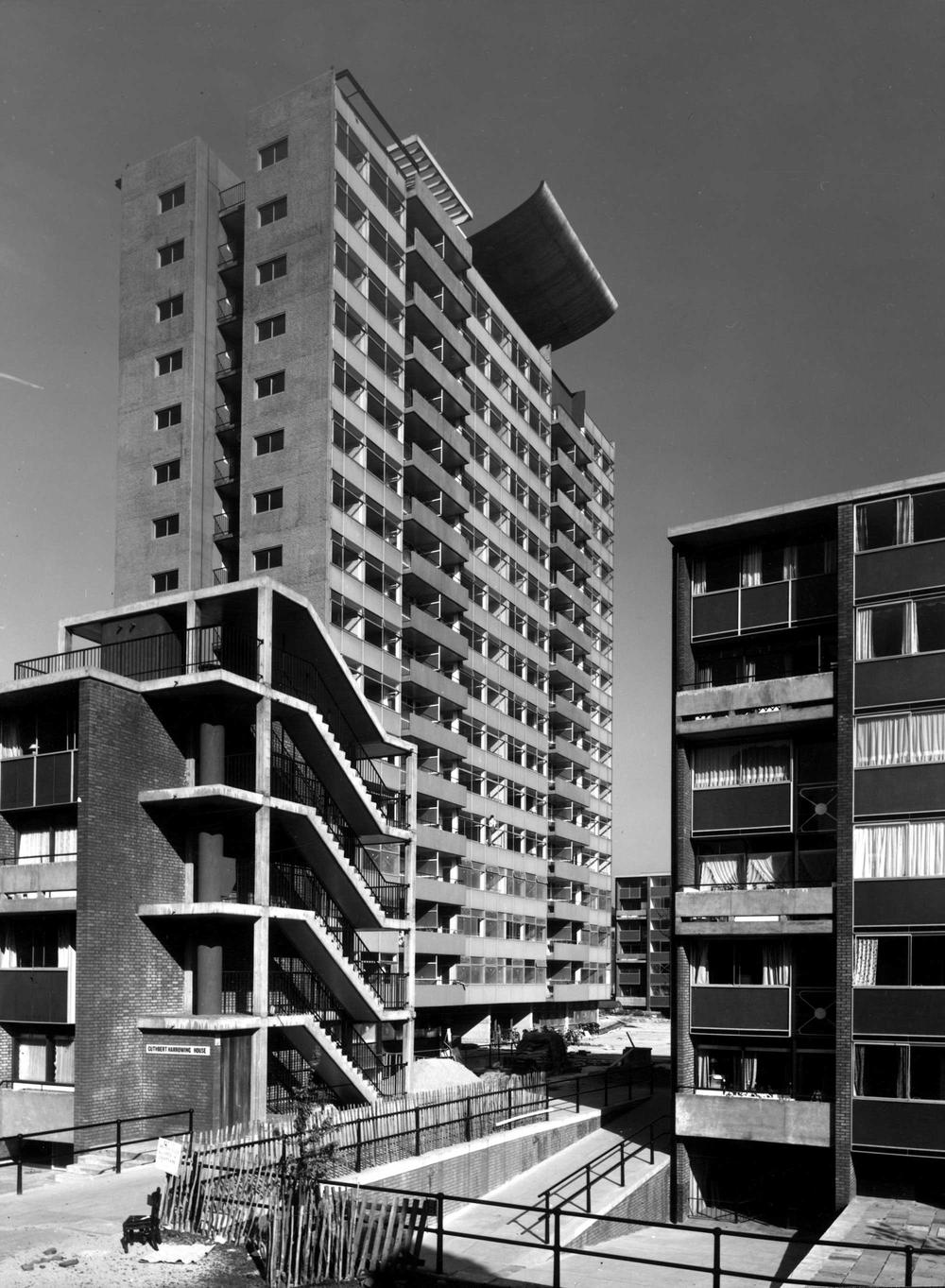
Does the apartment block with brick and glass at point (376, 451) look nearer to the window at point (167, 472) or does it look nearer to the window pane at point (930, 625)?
the window at point (167, 472)

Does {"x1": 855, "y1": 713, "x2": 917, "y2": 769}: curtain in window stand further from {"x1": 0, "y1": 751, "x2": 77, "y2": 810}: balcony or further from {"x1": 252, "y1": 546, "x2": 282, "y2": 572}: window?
{"x1": 252, "y1": 546, "x2": 282, "y2": 572}: window

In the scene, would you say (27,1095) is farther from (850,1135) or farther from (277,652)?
(850,1135)

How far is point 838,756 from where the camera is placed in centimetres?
3166

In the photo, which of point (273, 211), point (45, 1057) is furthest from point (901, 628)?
point (273, 211)

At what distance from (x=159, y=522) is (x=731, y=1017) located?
129 ft

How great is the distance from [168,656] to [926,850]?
19693 millimetres

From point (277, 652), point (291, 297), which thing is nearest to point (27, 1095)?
point (277, 652)

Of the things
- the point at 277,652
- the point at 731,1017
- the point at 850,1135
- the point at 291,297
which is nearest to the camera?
the point at 850,1135

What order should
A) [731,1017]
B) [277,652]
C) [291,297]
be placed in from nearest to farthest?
[731,1017] → [277,652] → [291,297]

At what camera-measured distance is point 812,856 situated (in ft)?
107

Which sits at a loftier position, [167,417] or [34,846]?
[167,417]

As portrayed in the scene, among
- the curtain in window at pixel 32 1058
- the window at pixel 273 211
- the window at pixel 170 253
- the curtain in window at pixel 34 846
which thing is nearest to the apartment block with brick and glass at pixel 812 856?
the curtain in window at pixel 32 1058

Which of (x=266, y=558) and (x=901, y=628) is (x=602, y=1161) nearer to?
(x=901, y=628)

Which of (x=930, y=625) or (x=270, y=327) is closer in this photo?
(x=930, y=625)
